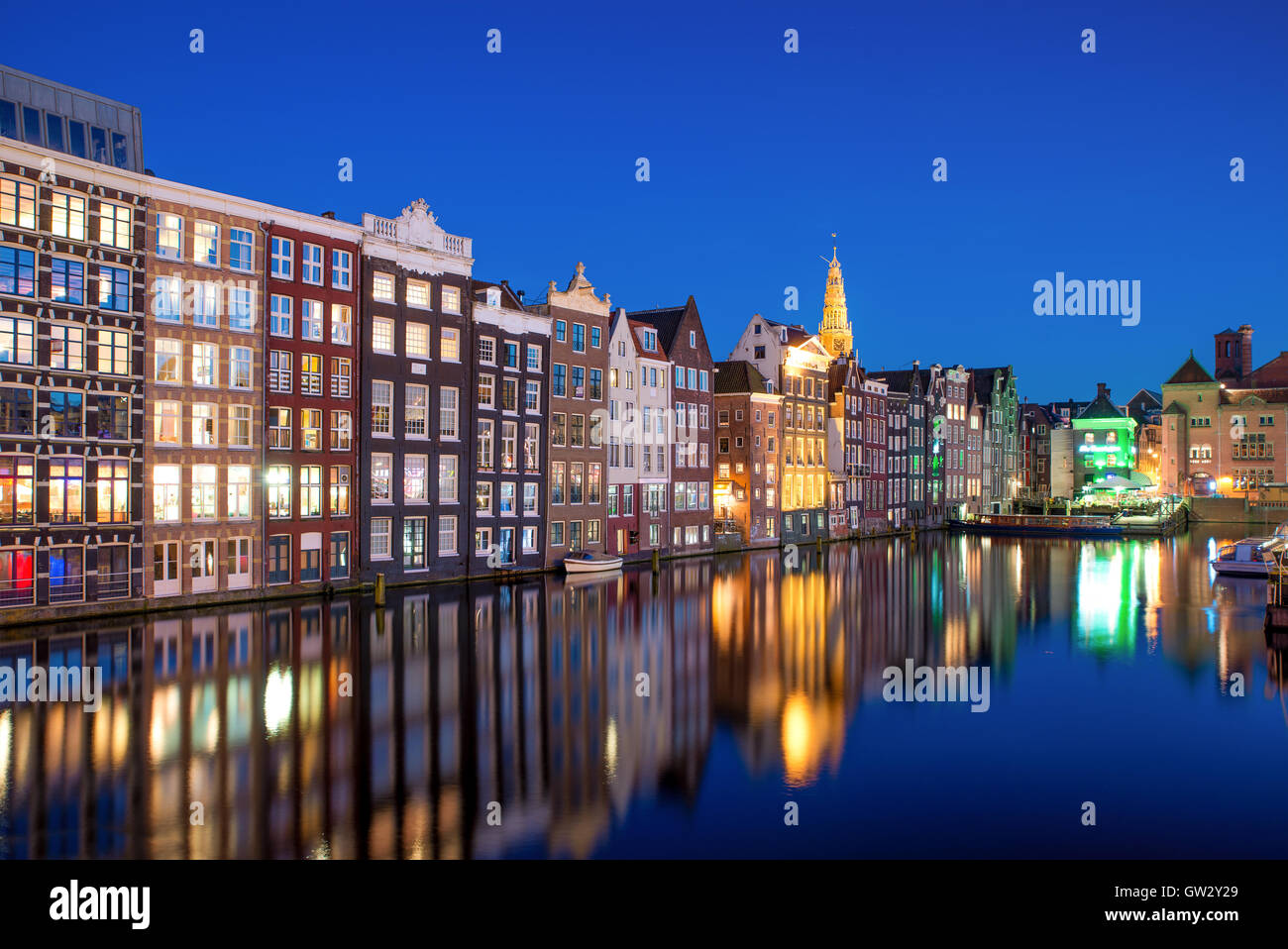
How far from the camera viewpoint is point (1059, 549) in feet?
293

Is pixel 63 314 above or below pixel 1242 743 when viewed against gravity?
above

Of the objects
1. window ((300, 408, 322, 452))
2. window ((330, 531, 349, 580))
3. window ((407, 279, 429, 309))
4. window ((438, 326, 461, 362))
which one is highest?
window ((407, 279, 429, 309))

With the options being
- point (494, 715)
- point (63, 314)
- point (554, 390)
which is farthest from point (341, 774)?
point (554, 390)

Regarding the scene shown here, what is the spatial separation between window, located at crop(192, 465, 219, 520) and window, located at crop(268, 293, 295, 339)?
737 cm

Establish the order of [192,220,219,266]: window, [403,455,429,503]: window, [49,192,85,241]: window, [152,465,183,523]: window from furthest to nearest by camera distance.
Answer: [403,455,429,503]: window
[192,220,219,266]: window
[152,465,183,523]: window
[49,192,85,241]: window

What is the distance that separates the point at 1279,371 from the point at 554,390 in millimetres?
120893

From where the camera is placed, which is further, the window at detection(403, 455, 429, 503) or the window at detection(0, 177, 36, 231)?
the window at detection(403, 455, 429, 503)

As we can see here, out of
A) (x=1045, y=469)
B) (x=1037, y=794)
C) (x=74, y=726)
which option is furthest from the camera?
(x=1045, y=469)

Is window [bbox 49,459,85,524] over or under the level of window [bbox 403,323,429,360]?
under

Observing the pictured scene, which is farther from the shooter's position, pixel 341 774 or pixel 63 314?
pixel 63 314

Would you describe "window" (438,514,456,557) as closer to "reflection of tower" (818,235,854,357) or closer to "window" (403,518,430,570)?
"window" (403,518,430,570)

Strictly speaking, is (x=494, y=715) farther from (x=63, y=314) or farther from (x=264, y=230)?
(x=264, y=230)

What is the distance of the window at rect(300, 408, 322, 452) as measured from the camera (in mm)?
47625

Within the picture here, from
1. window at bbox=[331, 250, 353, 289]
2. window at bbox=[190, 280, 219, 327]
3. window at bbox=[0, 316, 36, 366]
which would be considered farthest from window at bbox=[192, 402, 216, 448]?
window at bbox=[331, 250, 353, 289]
